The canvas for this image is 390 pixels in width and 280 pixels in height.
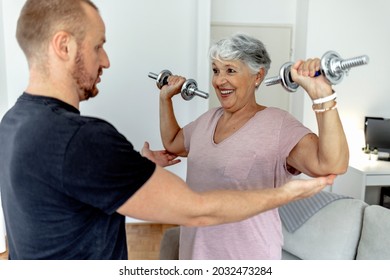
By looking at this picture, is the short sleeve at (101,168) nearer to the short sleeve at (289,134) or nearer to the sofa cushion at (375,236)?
the short sleeve at (289,134)

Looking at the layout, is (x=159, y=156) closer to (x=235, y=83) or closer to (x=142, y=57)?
(x=235, y=83)

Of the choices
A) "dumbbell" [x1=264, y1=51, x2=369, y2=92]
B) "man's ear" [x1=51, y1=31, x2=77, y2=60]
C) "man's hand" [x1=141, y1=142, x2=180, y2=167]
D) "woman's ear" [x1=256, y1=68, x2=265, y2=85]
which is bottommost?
"man's hand" [x1=141, y1=142, x2=180, y2=167]

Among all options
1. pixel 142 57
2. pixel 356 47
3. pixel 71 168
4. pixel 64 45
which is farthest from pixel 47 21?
pixel 356 47

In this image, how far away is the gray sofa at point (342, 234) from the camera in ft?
5.00

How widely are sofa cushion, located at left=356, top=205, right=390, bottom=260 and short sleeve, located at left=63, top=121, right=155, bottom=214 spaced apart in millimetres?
1219

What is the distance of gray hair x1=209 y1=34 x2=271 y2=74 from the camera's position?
118 cm

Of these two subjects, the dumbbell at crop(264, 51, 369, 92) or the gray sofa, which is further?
the gray sofa

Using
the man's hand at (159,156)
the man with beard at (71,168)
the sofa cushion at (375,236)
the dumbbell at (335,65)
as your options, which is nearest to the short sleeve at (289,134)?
the dumbbell at (335,65)

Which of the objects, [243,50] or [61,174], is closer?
[61,174]

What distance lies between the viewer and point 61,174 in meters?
0.65

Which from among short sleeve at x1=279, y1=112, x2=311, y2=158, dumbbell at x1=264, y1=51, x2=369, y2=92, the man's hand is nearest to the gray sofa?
the man's hand

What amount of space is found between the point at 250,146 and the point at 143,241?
1994 mm

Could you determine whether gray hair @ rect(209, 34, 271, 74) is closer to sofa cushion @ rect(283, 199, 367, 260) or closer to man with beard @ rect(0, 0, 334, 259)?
man with beard @ rect(0, 0, 334, 259)
